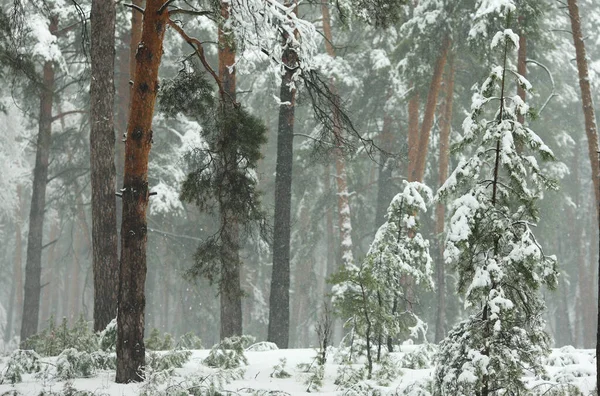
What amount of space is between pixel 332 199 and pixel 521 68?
13426mm

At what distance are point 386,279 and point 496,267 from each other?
4161 mm

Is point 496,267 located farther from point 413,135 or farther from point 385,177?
point 385,177

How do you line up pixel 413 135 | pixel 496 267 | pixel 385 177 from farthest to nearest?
pixel 385 177
pixel 413 135
pixel 496 267

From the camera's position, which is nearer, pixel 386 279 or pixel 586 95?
pixel 386 279

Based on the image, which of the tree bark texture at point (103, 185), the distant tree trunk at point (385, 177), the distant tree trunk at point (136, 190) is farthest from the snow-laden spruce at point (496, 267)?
the distant tree trunk at point (385, 177)

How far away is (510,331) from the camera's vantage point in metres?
5.88

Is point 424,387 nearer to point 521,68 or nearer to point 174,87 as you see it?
point 174,87

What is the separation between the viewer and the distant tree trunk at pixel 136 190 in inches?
296

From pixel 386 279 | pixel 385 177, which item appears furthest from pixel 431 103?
pixel 386 279

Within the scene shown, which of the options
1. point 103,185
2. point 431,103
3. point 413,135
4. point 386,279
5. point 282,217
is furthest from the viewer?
point 413,135

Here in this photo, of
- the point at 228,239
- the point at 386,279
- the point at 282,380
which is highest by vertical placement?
the point at 228,239

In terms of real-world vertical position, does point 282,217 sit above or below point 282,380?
above

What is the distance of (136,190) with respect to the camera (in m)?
7.57

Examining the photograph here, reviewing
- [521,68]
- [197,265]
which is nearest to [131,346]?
[197,265]
